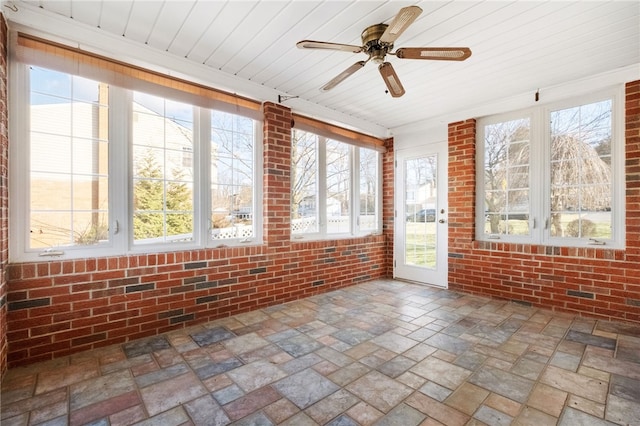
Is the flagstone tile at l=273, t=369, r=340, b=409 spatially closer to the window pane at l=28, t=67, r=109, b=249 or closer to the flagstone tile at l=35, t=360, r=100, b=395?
the flagstone tile at l=35, t=360, r=100, b=395

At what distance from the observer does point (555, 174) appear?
11.3ft

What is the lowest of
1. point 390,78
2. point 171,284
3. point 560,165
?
point 171,284

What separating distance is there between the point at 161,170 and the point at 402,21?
2376 millimetres

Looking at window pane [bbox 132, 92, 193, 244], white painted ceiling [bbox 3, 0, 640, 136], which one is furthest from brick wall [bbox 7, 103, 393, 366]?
white painted ceiling [bbox 3, 0, 640, 136]

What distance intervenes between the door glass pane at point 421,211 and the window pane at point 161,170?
336 cm

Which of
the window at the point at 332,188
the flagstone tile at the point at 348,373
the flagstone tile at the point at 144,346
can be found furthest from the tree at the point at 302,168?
the flagstone tile at the point at 348,373

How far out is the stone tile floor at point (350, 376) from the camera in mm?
1656

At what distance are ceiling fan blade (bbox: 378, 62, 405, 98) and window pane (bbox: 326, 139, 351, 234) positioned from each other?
181 cm

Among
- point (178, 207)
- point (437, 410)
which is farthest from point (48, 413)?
point (437, 410)

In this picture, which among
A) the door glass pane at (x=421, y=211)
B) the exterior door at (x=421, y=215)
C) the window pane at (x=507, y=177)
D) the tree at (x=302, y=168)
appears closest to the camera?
the window pane at (x=507, y=177)

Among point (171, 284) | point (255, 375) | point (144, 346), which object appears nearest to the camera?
point (255, 375)

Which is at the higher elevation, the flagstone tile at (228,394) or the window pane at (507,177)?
the window pane at (507,177)

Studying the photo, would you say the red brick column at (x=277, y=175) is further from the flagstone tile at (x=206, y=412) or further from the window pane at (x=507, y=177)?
the window pane at (x=507, y=177)

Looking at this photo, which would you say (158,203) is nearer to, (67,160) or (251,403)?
(67,160)
